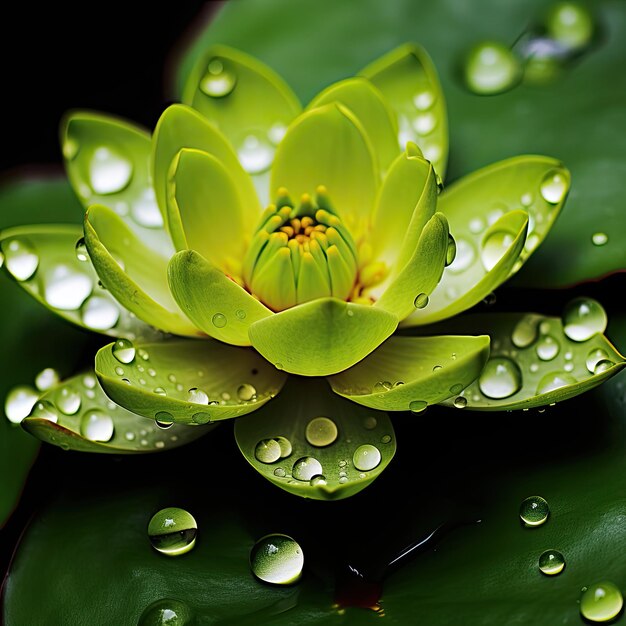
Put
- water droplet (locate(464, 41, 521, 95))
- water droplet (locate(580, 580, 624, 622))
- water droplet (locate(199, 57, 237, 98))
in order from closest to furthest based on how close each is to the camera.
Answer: water droplet (locate(580, 580, 624, 622))
water droplet (locate(199, 57, 237, 98))
water droplet (locate(464, 41, 521, 95))

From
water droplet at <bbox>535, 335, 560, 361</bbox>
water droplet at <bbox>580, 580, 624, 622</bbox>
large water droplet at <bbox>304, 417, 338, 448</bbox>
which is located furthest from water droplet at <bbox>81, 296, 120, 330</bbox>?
water droplet at <bbox>580, 580, 624, 622</bbox>

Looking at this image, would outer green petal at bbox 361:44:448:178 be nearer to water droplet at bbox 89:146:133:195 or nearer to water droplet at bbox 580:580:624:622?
water droplet at bbox 89:146:133:195

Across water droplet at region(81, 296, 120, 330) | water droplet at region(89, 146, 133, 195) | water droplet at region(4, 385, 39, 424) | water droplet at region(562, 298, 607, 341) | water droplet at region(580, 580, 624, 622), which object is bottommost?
water droplet at region(580, 580, 624, 622)

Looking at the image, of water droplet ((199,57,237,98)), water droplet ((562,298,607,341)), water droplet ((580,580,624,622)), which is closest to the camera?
water droplet ((580,580,624,622))

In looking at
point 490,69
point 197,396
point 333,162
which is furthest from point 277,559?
point 490,69

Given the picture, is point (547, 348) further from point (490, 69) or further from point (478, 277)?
point (490, 69)

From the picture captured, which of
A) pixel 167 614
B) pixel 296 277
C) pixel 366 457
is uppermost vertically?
pixel 296 277

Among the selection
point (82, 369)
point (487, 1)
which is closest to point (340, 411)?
point (82, 369)
